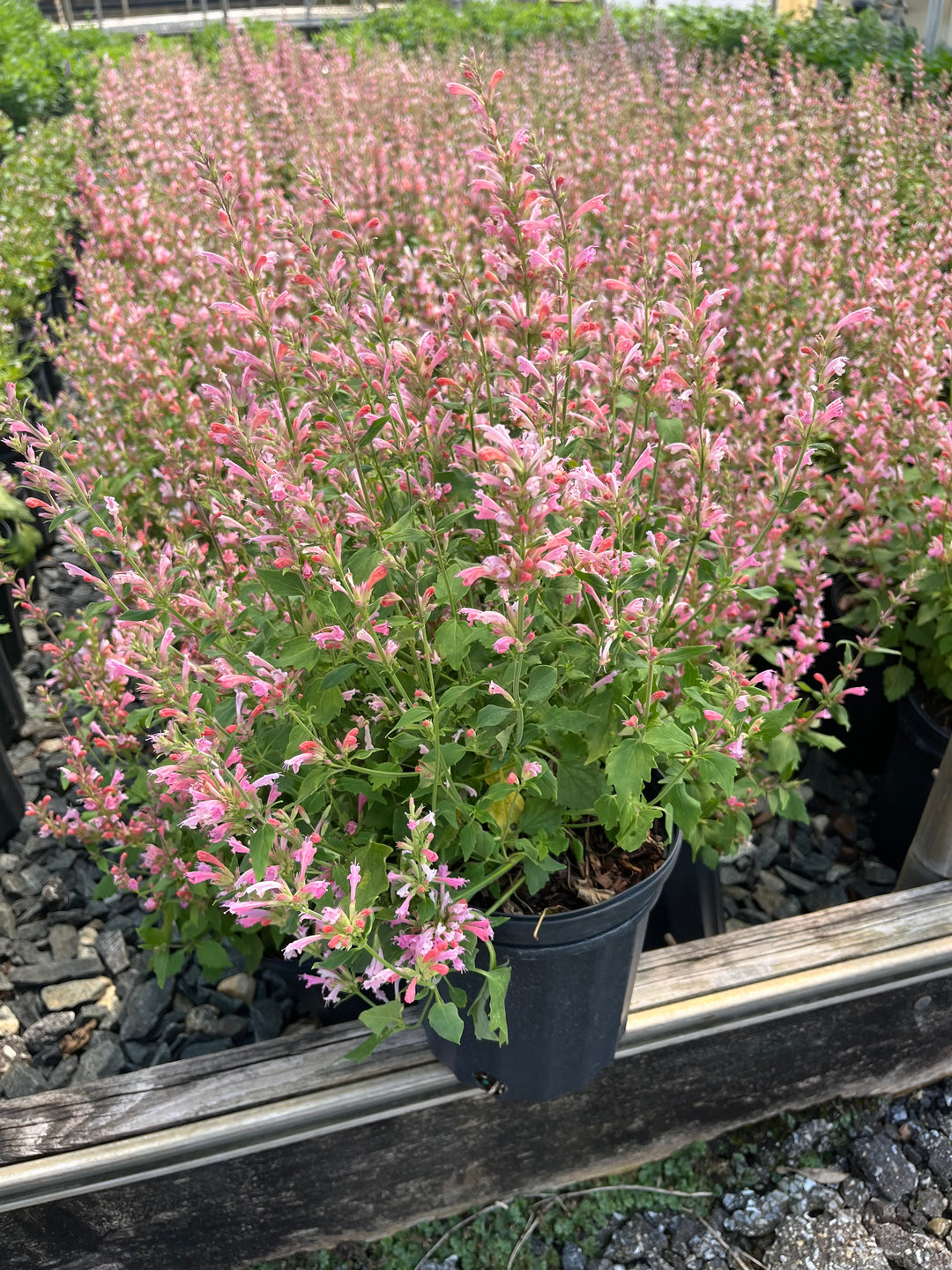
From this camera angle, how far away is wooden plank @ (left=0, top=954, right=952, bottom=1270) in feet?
6.59

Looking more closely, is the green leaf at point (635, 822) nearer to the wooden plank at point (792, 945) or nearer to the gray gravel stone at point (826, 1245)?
the wooden plank at point (792, 945)

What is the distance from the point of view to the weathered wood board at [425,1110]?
1952mm

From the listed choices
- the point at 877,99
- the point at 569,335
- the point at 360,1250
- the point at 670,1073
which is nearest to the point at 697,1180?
the point at 670,1073

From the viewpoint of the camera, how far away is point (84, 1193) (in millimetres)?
1926

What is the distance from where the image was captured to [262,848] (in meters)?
1.36

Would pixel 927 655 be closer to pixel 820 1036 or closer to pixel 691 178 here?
pixel 820 1036

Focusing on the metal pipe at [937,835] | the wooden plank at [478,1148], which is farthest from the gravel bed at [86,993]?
the metal pipe at [937,835]

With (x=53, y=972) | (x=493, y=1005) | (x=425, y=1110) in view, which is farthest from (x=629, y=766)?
(x=53, y=972)

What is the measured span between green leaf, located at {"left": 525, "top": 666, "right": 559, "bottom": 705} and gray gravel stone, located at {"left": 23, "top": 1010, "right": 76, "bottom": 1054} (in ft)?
5.98

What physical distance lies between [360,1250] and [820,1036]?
1.16 meters

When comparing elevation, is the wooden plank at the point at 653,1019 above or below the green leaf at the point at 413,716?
below

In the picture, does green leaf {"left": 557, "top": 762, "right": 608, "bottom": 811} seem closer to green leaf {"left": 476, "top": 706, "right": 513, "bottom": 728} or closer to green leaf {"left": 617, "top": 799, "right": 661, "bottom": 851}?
green leaf {"left": 617, "top": 799, "right": 661, "bottom": 851}

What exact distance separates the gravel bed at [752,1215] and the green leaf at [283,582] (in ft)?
5.36

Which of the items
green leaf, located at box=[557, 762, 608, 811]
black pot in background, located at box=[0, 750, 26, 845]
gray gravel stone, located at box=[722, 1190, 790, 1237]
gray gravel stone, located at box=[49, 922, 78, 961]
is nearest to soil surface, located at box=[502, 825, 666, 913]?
green leaf, located at box=[557, 762, 608, 811]
